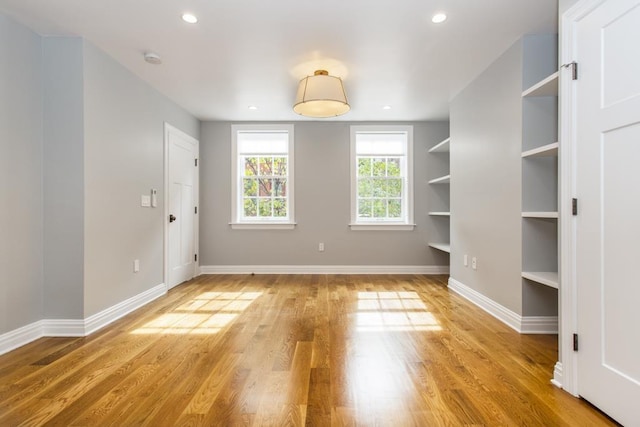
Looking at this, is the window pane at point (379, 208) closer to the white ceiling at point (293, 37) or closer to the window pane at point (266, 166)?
the window pane at point (266, 166)

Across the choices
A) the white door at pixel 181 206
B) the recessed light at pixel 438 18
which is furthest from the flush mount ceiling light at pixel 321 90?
the white door at pixel 181 206

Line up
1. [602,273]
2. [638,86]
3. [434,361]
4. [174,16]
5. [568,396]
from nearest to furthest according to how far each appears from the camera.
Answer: [638,86], [602,273], [568,396], [434,361], [174,16]

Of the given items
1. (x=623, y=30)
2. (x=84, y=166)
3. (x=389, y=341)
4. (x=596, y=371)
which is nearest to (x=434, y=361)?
(x=389, y=341)

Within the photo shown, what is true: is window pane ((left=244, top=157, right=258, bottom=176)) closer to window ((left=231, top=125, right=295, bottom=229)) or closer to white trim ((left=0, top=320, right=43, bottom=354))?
window ((left=231, top=125, right=295, bottom=229))

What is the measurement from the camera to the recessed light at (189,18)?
2426 mm

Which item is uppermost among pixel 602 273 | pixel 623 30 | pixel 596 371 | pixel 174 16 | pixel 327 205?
pixel 174 16

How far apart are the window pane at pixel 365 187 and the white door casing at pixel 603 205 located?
3.54m

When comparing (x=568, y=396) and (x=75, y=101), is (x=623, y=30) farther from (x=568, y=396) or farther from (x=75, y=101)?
(x=75, y=101)

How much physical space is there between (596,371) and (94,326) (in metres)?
3.45

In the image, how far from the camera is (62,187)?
2.68m

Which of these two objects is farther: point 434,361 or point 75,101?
point 75,101

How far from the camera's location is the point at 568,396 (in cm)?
175

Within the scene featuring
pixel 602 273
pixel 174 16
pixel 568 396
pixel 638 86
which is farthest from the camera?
pixel 174 16

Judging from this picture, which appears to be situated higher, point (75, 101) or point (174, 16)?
point (174, 16)
